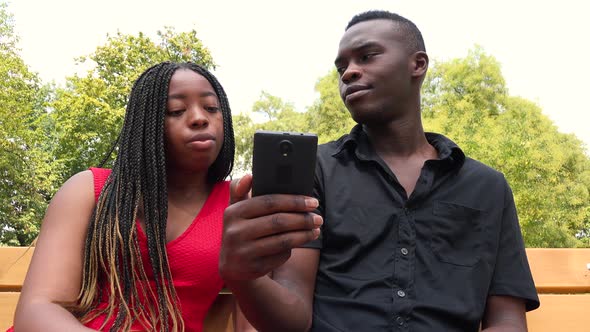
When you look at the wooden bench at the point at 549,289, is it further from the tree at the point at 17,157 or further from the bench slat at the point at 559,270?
the tree at the point at 17,157

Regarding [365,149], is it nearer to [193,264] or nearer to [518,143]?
[193,264]

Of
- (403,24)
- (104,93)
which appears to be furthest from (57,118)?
(403,24)

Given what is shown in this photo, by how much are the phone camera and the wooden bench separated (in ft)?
3.82

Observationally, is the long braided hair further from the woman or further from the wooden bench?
the wooden bench

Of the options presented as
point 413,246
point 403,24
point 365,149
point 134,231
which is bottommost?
point 413,246

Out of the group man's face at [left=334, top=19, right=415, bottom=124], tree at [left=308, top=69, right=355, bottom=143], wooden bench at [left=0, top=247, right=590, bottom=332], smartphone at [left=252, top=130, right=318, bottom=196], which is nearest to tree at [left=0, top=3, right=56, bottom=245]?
tree at [left=308, top=69, right=355, bottom=143]

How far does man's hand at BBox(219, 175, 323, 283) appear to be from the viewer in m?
1.32

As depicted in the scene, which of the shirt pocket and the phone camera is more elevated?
the phone camera

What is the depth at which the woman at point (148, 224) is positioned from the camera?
77.4 inches

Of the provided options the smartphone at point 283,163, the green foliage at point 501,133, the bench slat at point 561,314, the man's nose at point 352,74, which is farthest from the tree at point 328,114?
the smartphone at point 283,163

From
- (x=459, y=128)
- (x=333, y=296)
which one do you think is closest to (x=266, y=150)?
(x=333, y=296)

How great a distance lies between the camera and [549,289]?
2.69m

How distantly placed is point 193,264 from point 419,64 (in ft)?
4.08

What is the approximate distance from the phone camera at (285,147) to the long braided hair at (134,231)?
876mm
